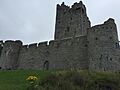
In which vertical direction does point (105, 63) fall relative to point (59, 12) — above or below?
below

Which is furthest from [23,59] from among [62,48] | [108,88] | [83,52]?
[108,88]

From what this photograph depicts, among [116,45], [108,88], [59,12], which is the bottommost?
[108,88]

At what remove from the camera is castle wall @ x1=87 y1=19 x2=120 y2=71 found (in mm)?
31736

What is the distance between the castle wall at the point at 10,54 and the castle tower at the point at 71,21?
24.8 feet

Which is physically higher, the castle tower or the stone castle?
the castle tower

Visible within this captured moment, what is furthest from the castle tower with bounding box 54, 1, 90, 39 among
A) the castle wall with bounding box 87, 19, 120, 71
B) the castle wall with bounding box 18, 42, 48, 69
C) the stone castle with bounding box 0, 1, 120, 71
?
the castle wall with bounding box 87, 19, 120, 71

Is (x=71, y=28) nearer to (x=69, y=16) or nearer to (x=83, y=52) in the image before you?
(x=69, y=16)

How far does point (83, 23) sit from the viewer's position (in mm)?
47000

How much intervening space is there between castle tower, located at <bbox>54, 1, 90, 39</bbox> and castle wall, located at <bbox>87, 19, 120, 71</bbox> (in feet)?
35.6

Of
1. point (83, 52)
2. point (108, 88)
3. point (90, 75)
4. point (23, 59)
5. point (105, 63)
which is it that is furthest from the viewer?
point (23, 59)

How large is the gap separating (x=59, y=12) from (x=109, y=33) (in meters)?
18.6

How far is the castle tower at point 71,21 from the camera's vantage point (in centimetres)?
4625

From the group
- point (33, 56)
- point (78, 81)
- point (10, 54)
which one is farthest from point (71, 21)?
point (78, 81)

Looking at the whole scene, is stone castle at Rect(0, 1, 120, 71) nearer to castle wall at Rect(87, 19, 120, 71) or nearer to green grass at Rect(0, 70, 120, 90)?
castle wall at Rect(87, 19, 120, 71)
